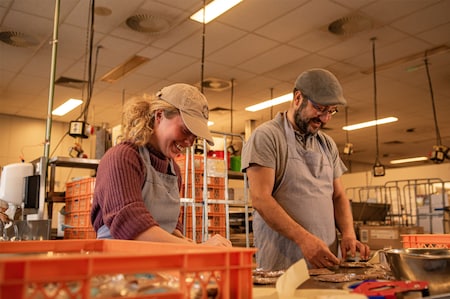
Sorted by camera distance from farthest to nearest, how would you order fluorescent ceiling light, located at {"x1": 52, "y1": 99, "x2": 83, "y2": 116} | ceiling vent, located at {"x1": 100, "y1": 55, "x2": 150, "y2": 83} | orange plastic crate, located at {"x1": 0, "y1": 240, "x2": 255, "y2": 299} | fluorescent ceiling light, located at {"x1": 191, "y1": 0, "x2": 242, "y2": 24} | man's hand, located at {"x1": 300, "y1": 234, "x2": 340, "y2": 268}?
fluorescent ceiling light, located at {"x1": 52, "y1": 99, "x2": 83, "y2": 116} → ceiling vent, located at {"x1": 100, "y1": 55, "x2": 150, "y2": 83} → fluorescent ceiling light, located at {"x1": 191, "y1": 0, "x2": 242, "y2": 24} → man's hand, located at {"x1": 300, "y1": 234, "x2": 340, "y2": 268} → orange plastic crate, located at {"x1": 0, "y1": 240, "x2": 255, "y2": 299}

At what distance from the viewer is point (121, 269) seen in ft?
1.99

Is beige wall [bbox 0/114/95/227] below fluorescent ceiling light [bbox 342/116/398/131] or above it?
below

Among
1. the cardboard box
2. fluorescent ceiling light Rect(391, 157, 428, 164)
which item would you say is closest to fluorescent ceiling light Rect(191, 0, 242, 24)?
the cardboard box

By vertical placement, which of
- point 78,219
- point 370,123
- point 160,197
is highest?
point 370,123

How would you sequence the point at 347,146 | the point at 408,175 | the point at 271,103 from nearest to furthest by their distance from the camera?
the point at 271,103 → the point at 347,146 → the point at 408,175

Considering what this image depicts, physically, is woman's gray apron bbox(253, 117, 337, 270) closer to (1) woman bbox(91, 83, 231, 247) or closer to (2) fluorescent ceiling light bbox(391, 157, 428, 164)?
(1) woman bbox(91, 83, 231, 247)

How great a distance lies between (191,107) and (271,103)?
6.68 meters

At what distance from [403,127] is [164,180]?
30.8 ft

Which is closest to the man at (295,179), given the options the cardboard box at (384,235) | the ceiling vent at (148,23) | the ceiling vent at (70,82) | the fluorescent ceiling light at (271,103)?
the ceiling vent at (148,23)

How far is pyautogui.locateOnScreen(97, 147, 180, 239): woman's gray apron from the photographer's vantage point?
150 centimetres

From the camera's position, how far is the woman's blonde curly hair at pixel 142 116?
1508 millimetres

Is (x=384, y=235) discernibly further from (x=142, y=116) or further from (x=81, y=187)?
(x=142, y=116)

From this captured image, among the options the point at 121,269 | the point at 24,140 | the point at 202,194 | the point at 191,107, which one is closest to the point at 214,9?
the point at 202,194

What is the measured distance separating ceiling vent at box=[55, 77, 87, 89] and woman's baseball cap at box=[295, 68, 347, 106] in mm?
5427
